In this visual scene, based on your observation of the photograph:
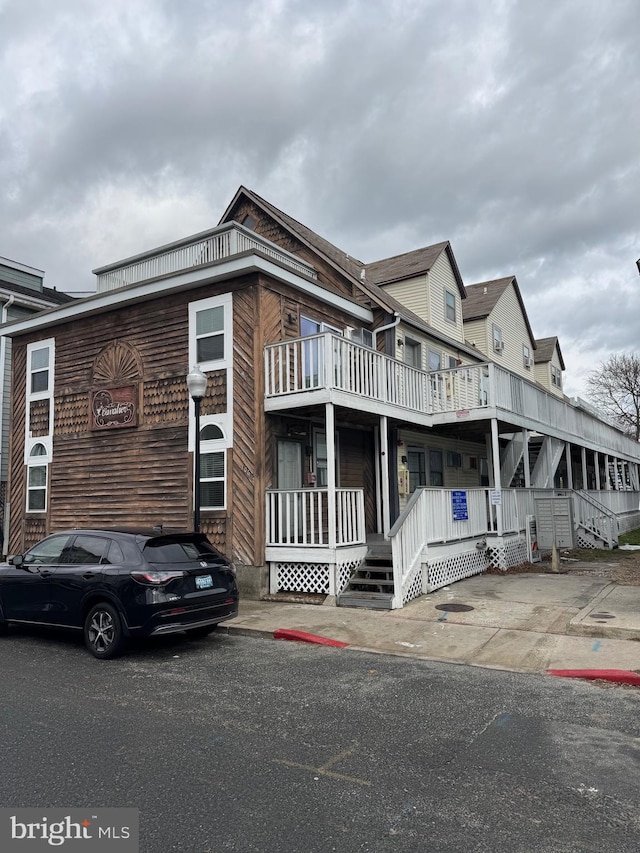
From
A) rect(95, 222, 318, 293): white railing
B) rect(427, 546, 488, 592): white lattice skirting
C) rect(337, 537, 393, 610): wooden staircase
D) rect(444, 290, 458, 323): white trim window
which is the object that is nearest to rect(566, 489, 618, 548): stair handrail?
rect(427, 546, 488, 592): white lattice skirting

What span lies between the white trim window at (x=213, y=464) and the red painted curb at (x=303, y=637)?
4005mm

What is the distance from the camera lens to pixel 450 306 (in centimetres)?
2075

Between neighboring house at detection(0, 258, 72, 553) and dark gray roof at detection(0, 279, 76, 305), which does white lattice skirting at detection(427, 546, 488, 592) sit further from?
dark gray roof at detection(0, 279, 76, 305)

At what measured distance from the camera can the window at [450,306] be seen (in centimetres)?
2044

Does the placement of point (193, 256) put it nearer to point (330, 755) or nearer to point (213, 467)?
point (213, 467)

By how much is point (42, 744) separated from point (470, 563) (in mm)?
10676

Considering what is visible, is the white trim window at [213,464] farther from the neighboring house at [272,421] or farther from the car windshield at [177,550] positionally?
the car windshield at [177,550]

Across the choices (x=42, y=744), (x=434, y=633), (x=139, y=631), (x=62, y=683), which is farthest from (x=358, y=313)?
(x=42, y=744)

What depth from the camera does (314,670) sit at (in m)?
6.93

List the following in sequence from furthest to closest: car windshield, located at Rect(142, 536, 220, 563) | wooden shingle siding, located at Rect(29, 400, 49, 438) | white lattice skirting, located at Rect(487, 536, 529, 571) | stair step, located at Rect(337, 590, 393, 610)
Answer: wooden shingle siding, located at Rect(29, 400, 49, 438)
white lattice skirting, located at Rect(487, 536, 529, 571)
stair step, located at Rect(337, 590, 393, 610)
car windshield, located at Rect(142, 536, 220, 563)

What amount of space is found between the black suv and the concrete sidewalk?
54.8 inches

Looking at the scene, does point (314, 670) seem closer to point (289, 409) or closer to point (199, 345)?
point (289, 409)

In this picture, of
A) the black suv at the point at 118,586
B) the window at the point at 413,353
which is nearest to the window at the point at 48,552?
A: the black suv at the point at 118,586

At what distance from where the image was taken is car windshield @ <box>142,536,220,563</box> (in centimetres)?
772
